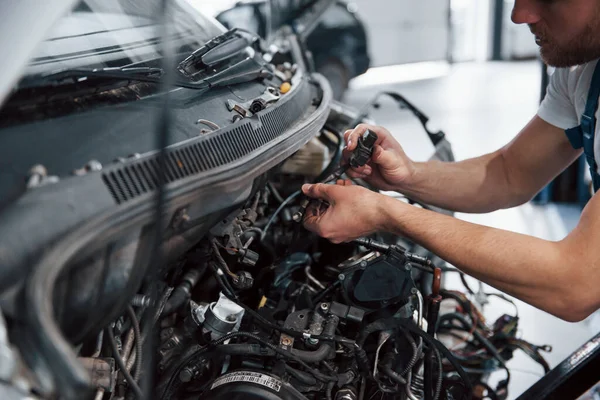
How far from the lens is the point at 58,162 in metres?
1.01

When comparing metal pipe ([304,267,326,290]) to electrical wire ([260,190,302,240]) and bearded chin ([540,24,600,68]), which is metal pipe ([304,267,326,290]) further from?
bearded chin ([540,24,600,68])

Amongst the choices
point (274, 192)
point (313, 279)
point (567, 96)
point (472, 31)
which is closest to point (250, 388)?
point (313, 279)

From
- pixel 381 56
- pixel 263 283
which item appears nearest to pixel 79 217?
pixel 263 283

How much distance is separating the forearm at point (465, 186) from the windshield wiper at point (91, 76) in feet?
2.84

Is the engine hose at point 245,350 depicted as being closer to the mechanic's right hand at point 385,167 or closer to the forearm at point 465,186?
the mechanic's right hand at point 385,167

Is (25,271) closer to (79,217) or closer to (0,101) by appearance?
(79,217)

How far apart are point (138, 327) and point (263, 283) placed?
1.68ft

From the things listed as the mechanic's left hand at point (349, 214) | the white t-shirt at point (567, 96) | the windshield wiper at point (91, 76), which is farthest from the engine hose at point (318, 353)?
the white t-shirt at point (567, 96)

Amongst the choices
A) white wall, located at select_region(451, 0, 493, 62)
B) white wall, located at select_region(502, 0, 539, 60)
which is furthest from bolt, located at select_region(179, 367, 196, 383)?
white wall, located at select_region(502, 0, 539, 60)

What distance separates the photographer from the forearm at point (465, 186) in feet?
6.35

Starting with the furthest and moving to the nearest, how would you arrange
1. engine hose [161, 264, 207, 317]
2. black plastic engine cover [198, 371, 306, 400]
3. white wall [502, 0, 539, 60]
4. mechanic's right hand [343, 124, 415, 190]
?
white wall [502, 0, 539, 60], mechanic's right hand [343, 124, 415, 190], engine hose [161, 264, 207, 317], black plastic engine cover [198, 371, 306, 400]

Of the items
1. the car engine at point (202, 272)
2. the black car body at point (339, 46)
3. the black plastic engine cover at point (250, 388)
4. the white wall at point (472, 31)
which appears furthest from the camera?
the white wall at point (472, 31)

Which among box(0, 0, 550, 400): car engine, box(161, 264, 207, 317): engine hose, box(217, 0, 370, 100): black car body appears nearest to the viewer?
box(0, 0, 550, 400): car engine

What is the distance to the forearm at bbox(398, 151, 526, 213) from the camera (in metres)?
1.93
